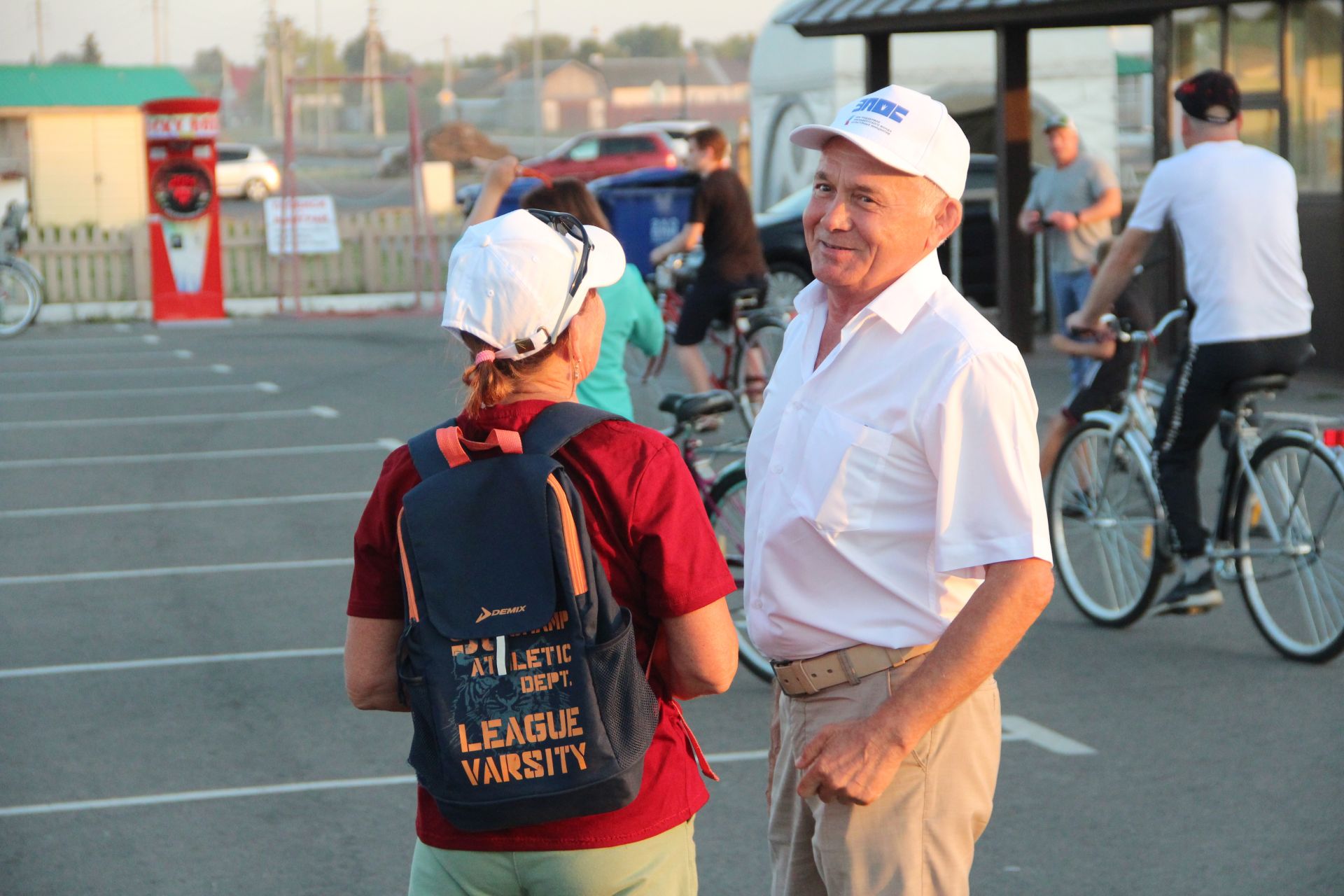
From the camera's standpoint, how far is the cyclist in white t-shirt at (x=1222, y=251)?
589 centimetres

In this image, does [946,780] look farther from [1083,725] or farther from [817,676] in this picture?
[1083,725]

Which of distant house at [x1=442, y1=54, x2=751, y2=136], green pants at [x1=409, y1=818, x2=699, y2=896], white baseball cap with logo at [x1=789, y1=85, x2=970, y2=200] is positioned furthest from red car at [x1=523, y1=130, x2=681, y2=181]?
distant house at [x1=442, y1=54, x2=751, y2=136]

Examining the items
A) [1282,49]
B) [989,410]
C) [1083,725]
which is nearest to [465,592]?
[989,410]

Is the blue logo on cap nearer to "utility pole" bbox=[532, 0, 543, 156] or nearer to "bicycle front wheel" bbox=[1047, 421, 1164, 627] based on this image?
"bicycle front wheel" bbox=[1047, 421, 1164, 627]

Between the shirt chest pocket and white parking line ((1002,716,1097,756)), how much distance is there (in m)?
3.04

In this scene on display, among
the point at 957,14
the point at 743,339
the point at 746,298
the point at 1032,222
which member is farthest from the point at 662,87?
the point at 743,339

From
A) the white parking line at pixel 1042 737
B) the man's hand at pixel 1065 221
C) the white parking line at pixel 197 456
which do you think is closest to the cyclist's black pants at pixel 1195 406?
the white parking line at pixel 1042 737

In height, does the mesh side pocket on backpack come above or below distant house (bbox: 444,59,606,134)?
below

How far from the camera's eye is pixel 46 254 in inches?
883

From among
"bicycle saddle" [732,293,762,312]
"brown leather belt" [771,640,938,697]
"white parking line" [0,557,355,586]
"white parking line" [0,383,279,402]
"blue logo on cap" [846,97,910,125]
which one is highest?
"blue logo on cap" [846,97,910,125]

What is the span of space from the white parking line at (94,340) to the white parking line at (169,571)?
11324mm

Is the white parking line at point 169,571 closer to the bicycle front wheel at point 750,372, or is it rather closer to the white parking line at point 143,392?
the bicycle front wheel at point 750,372

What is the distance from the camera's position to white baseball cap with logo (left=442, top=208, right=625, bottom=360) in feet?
7.91

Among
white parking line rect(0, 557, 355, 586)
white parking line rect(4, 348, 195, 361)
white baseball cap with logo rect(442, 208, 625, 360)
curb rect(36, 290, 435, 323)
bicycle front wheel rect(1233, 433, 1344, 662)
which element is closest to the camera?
white baseball cap with logo rect(442, 208, 625, 360)
